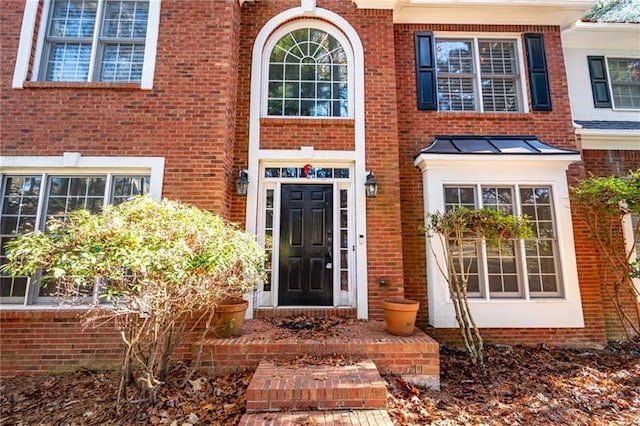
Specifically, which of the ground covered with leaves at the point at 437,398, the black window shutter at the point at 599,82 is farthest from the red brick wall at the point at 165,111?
the black window shutter at the point at 599,82

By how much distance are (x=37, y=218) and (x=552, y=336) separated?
8.31m

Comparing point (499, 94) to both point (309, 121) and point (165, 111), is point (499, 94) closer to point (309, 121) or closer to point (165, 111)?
point (309, 121)

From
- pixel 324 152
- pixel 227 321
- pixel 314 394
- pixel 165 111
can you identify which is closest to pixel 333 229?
pixel 324 152

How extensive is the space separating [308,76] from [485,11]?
3.76 metres

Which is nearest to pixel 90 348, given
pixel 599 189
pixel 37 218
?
pixel 37 218

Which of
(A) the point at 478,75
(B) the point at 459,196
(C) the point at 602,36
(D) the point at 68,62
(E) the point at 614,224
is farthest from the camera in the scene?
(C) the point at 602,36

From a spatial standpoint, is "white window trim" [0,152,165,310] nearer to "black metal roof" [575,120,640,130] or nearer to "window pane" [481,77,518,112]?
"window pane" [481,77,518,112]

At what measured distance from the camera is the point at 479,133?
6.04 meters

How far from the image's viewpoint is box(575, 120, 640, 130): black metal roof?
6223 millimetres

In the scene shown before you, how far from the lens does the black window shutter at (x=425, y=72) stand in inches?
240

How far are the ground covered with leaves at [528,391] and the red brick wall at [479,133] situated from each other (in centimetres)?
34

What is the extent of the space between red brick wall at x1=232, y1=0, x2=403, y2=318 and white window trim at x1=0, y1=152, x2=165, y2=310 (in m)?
1.28

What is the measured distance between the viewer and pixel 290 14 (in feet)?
19.5

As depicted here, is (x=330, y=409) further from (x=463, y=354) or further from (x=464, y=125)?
(x=464, y=125)
